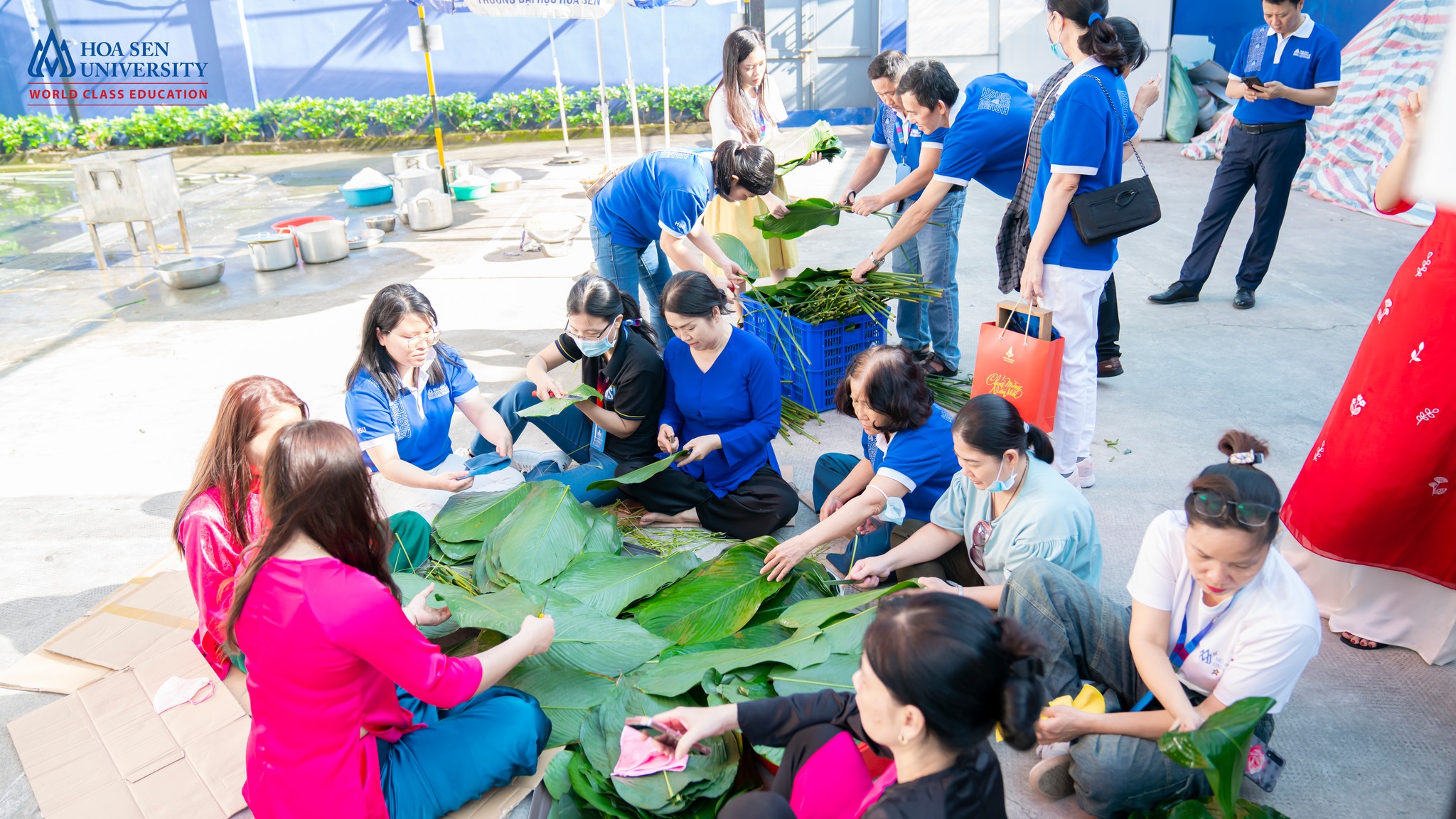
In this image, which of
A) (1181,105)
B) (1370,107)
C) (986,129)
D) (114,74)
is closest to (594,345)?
(986,129)

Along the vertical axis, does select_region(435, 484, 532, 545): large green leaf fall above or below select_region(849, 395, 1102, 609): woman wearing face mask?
below

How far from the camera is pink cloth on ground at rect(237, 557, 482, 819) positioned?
158 centimetres

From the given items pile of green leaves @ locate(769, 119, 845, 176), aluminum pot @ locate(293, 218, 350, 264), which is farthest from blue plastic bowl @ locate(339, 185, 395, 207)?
pile of green leaves @ locate(769, 119, 845, 176)

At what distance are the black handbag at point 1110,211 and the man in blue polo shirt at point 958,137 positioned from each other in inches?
17.4

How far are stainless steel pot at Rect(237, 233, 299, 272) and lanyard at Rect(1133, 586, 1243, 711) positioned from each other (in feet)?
21.1

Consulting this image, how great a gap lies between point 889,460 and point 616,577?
2.66ft

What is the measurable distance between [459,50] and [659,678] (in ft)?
42.6

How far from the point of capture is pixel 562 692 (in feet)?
6.93

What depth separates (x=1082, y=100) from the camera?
2770 mm

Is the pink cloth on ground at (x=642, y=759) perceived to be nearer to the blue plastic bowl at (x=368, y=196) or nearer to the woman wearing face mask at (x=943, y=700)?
the woman wearing face mask at (x=943, y=700)

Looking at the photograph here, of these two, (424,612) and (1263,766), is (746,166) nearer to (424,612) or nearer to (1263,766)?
(424,612)

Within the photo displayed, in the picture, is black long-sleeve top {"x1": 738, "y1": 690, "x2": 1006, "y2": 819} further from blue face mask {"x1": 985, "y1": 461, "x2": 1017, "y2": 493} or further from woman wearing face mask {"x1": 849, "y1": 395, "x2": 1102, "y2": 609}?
blue face mask {"x1": 985, "y1": 461, "x2": 1017, "y2": 493}

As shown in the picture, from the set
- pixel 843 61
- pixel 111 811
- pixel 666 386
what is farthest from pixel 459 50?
pixel 111 811

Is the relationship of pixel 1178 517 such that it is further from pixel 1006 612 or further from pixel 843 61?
pixel 843 61
